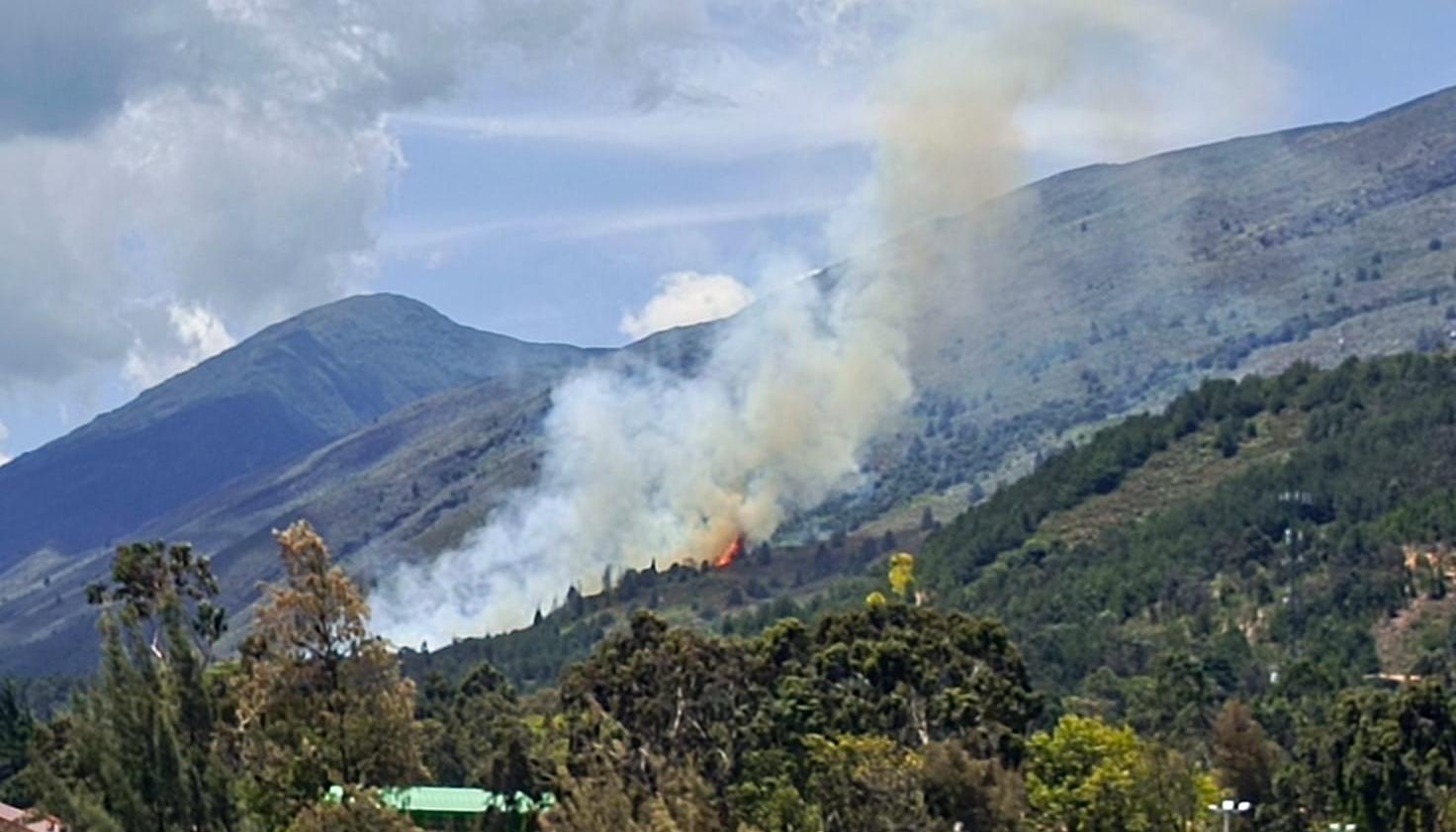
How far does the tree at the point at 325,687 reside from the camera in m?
70.3

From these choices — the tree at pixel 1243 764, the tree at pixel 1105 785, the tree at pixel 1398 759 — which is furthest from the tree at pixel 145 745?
the tree at pixel 1243 764

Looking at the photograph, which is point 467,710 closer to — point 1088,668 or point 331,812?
point 1088,668

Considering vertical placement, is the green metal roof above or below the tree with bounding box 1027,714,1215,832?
above

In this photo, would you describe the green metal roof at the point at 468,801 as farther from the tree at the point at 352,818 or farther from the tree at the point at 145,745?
the tree at the point at 145,745

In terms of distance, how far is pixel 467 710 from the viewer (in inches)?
5807

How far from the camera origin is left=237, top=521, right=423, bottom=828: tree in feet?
231

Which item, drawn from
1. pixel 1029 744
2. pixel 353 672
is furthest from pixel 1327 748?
pixel 353 672

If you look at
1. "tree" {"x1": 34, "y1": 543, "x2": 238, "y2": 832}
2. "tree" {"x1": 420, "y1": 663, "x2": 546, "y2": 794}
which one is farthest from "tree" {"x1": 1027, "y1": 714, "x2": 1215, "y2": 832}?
"tree" {"x1": 34, "y1": 543, "x2": 238, "y2": 832}

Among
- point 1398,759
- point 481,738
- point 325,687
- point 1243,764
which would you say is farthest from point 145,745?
point 481,738

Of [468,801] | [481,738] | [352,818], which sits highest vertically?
[352,818]

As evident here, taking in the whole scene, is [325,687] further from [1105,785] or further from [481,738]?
[481,738]

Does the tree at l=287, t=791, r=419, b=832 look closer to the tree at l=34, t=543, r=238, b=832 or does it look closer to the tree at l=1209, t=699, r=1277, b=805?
the tree at l=34, t=543, r=238, b=832

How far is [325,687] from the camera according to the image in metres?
72.2

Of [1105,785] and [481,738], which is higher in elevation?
[481,738]
